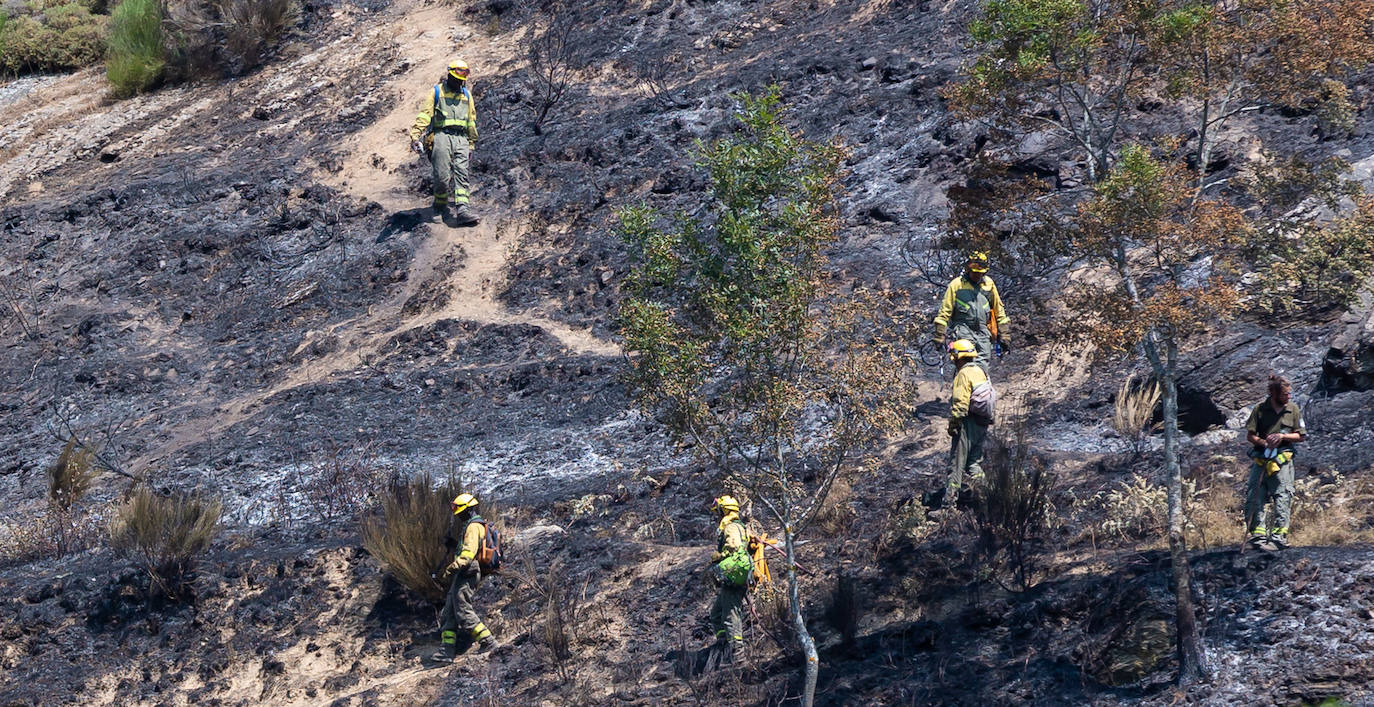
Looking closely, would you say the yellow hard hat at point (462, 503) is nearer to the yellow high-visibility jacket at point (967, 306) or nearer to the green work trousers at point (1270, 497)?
the yellow high-visibility jacket at point (967, 306)

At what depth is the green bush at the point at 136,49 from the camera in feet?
73.0

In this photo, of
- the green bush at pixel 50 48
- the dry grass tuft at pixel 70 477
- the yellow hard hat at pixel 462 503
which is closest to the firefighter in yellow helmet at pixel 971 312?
the yellow hard hat at pixel 462 503

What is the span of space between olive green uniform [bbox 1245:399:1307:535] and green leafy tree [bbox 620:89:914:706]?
2383 mm

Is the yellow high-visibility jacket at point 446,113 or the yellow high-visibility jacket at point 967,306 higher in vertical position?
the yellow high-visibility jacket at point 446,113

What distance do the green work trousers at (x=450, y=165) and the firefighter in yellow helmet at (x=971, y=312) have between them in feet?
26.0

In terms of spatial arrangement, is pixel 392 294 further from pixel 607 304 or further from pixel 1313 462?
pixel 1313 462

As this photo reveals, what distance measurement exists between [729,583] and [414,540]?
323 cm

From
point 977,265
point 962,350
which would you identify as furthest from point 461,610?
point 977,265

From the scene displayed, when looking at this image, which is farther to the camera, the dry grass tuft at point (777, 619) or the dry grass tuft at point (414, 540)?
the dry grass tuft at point (414, 540)

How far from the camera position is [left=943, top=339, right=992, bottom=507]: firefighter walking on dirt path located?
10133mm

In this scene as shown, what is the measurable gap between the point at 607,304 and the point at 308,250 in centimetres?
462

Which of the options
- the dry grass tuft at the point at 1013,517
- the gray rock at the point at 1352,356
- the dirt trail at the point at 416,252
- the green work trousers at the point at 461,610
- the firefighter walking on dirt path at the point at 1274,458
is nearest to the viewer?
the firefighter walking on dirt path at the point at 1274,458

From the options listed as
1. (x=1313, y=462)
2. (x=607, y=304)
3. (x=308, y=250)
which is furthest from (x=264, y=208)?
(x=1313, y=462)

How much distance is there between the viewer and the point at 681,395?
7.84 metres
